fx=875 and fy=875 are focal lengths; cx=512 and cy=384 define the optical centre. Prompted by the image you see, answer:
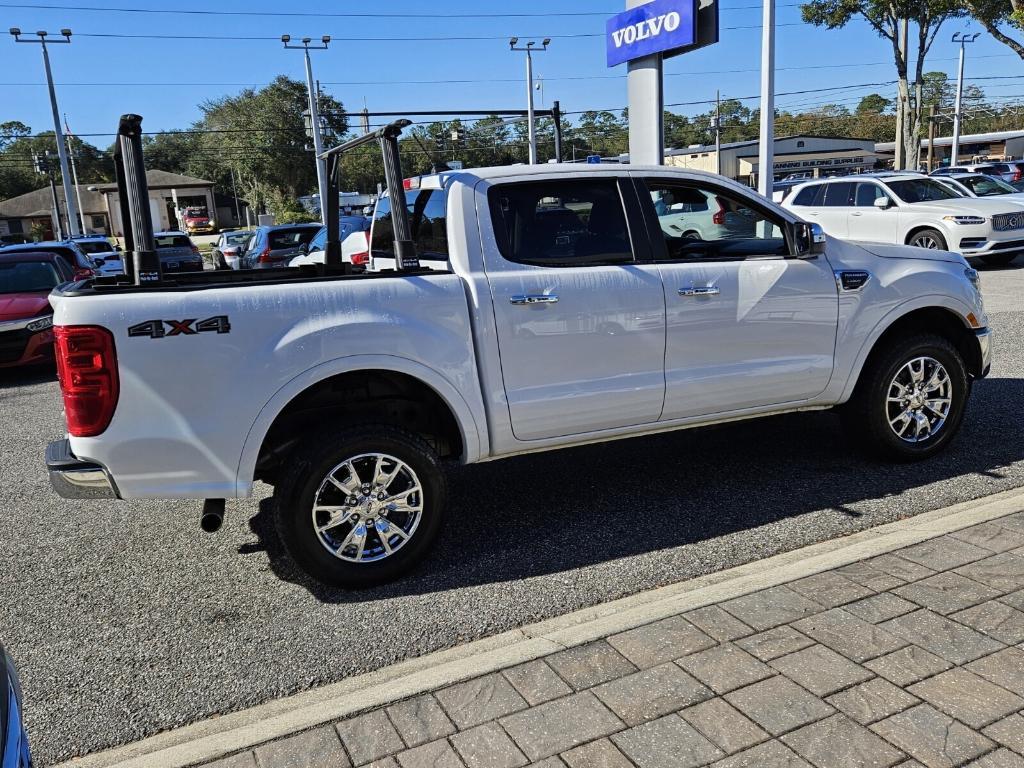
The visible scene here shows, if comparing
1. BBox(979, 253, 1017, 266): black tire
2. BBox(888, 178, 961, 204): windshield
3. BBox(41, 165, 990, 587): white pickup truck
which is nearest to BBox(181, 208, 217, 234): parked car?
BBox(888, 178, 961, 204): windshield

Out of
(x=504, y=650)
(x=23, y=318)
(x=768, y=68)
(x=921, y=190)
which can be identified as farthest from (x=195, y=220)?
(x=504, y=650)

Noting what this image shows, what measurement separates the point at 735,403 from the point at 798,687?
2.07m

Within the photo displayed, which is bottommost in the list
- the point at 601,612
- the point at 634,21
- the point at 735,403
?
the point at 601,612

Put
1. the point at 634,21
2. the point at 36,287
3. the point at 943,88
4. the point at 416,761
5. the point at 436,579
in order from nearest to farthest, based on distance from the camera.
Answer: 1. the point at 416,761
2. the point at 436,579
3. the point at 36,287
4. the point at 634,21
5. the point at 943,88

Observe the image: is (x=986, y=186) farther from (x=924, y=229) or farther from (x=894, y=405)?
(x=894, y=405)

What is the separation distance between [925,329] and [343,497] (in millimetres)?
3769

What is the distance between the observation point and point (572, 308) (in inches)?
172

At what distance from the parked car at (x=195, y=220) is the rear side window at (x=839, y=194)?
2513 inches

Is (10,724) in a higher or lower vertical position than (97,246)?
lower

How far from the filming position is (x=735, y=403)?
16.1 ft

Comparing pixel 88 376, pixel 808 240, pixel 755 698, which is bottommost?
pixel 755 698

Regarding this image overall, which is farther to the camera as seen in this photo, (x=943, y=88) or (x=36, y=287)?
(x=943, y=88)

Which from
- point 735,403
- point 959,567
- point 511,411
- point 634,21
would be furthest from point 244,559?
point 634,21

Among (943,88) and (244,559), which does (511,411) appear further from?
(943,88)
